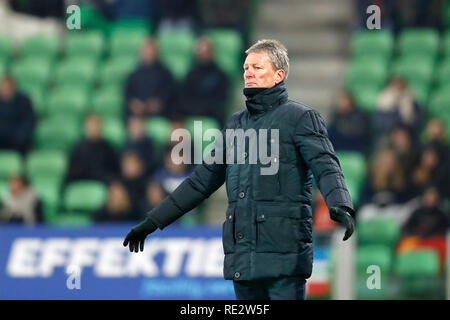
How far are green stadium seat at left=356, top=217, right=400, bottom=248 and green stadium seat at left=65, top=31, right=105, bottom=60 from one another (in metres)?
4.73

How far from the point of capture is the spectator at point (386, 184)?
35.3ft

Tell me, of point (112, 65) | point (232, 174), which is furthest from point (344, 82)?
point (232, 174)

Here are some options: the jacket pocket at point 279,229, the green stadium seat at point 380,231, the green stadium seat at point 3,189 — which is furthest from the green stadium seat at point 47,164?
the jacket pocket at point 279,229

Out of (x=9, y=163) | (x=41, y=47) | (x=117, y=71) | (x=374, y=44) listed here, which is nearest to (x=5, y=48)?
(x=41, y=47)

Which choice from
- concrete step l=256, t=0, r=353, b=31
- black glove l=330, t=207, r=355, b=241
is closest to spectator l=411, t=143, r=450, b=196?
concrete step l=256, t=0, r=353, b=31

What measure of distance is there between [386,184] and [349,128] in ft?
2.87

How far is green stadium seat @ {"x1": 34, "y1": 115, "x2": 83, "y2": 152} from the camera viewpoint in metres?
12.6

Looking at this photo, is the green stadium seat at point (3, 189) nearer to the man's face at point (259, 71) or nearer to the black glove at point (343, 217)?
the man's face at point (259, 71)

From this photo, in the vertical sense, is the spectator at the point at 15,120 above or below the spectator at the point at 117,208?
above

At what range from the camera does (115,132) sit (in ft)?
40.4

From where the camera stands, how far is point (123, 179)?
11.3 meters

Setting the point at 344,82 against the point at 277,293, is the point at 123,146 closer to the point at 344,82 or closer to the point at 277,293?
the point at 344,82

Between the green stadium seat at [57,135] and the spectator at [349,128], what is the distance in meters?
2.81
